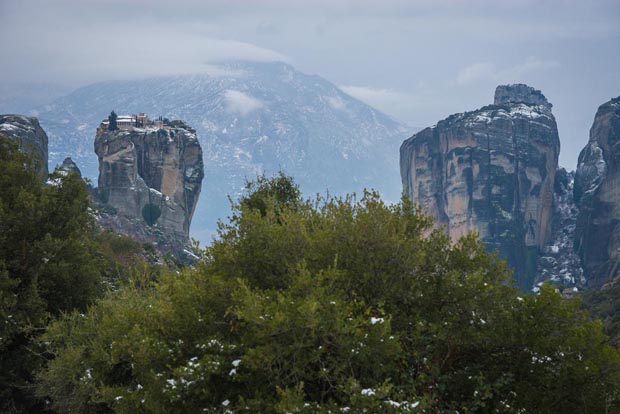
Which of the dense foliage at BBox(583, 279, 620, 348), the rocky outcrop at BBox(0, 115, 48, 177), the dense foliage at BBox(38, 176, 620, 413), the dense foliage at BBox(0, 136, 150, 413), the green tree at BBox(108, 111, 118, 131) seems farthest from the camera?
the green tree at BBox(108, 111, 118, 131)

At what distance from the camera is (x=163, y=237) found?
511 feet

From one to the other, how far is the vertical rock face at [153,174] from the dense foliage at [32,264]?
402 ft

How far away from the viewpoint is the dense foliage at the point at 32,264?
27.4 m

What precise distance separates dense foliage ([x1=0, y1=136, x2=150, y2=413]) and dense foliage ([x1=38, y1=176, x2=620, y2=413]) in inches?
350

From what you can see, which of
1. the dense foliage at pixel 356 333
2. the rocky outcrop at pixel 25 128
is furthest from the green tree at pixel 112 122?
the dense foliage at pixel 356 333

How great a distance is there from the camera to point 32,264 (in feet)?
96.9

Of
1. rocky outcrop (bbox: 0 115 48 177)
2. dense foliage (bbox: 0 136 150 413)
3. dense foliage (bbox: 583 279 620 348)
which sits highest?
rocky outcrop (bbox: 0 115 48 177)

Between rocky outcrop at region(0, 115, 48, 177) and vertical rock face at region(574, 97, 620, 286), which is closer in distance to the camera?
rocky outcrop at region(0, 115, 48, 177)

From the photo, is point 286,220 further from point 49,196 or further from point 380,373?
point 49,196

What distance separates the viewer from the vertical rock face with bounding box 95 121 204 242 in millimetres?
154875

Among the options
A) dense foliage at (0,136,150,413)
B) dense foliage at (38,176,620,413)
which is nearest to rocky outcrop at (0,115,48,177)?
dense foliage at (0,136,150,413)

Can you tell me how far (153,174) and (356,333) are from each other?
15635 cm

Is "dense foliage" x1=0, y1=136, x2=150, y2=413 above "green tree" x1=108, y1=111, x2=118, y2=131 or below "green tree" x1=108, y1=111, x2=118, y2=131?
below

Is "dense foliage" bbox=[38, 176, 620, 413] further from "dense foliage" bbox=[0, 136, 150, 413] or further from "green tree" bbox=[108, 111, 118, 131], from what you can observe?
"green tree" bbox=[108, 111, 118, 131]
